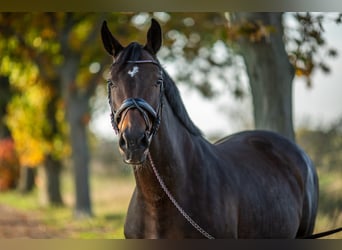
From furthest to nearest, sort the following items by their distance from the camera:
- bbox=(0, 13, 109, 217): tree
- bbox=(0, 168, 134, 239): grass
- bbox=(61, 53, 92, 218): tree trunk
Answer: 1. bbox=(61, 53, 92, 218): tree trunk
2. bbox=(0, 13, 109, 217): tree
3. bbox=(0, 168, 134, 239): grass

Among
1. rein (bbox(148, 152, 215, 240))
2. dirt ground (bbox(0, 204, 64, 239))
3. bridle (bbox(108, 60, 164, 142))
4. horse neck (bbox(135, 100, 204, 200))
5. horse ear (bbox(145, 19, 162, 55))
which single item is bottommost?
dirt ground (bbox(0, 204, 64, 239))

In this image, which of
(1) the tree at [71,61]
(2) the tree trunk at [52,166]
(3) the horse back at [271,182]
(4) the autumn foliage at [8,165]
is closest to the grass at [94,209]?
(2) the tree trunk at [52,166]

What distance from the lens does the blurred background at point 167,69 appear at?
6.18 metres

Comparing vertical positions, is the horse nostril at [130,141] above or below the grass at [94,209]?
above

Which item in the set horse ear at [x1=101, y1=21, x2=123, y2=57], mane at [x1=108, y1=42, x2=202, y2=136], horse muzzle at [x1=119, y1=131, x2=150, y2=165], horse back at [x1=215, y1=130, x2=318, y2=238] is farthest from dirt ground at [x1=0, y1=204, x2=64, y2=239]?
horse muzzle at [x1=119, y1=131, x2=150, y2=165]

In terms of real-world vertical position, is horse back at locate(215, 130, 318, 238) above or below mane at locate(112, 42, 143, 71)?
below

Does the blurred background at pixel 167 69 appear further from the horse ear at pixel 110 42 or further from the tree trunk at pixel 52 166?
the horse ear at pixel 110 42

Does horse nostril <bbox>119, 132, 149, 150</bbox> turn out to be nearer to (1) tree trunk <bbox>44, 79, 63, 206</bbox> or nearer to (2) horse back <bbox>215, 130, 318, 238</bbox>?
(2) horse back <bbox>215, 130, 318, 238</bbox>

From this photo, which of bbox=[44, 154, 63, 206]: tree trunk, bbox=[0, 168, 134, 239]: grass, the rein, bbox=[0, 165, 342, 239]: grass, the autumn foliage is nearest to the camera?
the rein

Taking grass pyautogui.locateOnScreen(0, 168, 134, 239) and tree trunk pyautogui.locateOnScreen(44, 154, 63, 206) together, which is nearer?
grass pyautogui.locateOnScreen(0, 168, 134, 239)

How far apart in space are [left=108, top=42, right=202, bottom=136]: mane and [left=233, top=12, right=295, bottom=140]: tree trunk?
7.63 ft

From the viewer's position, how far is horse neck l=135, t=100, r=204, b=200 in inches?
140

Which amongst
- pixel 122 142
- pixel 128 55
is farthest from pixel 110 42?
pixel 122 142

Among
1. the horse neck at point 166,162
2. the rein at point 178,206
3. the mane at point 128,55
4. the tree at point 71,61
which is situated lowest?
the rein at point 178,206
